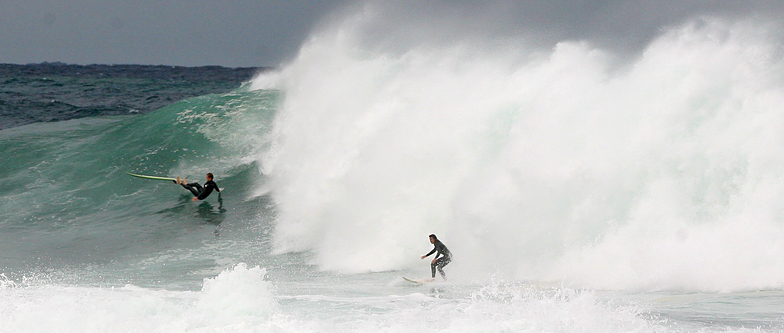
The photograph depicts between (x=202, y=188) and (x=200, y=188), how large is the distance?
0.19 feet

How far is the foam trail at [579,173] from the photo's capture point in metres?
10.4

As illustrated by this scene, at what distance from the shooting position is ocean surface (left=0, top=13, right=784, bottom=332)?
816 cm

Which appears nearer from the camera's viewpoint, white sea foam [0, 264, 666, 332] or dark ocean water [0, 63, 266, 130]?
white sea foam [0, 264, 666, 332]

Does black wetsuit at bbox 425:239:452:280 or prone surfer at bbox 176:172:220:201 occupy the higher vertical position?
prone surfer at bbox 176:172:220:201

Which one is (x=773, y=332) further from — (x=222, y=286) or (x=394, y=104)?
(x=394, y=104)

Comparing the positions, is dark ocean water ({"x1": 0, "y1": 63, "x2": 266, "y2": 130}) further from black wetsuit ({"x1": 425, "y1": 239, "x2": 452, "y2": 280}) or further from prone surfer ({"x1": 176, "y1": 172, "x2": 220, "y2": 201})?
black wetsuit ({"x1": 425, "y1": 239, "x2": 452, "y2": 280})

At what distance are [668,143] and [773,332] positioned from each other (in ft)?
15.5

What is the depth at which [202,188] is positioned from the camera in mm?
17266

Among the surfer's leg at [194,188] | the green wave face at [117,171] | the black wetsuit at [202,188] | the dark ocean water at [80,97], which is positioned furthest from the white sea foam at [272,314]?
the dark ocean water at [80,97]

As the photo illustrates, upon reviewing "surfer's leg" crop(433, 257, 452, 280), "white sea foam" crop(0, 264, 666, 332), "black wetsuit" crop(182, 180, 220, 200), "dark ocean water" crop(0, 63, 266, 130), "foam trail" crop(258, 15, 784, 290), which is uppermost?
"dark ocean water" crop(0, 63, 266, 130)

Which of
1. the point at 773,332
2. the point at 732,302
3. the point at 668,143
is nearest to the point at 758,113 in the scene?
the point at 668,143

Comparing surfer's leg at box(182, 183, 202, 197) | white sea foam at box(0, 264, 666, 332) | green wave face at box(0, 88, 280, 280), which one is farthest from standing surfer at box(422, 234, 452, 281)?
surfer's leg at box(182, 183, 202, 197)

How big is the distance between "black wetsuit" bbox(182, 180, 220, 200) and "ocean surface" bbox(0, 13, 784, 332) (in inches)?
11.8

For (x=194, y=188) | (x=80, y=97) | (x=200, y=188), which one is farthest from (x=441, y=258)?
(x=80, y=97)
